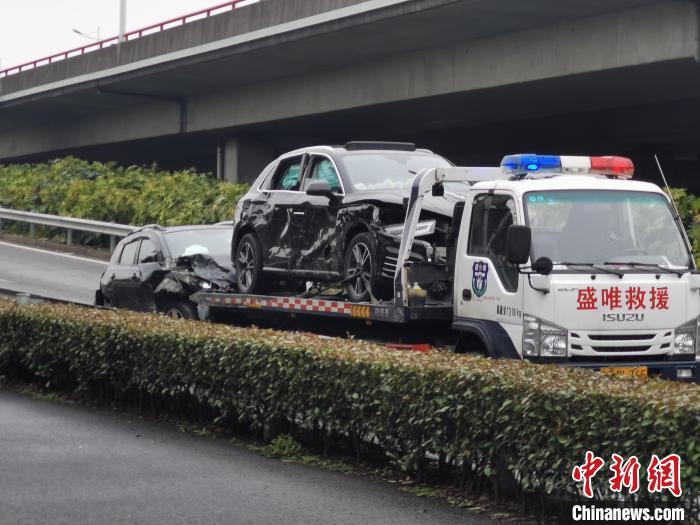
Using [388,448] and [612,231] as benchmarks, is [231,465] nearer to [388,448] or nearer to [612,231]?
[388,448]

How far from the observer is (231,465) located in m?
9.76

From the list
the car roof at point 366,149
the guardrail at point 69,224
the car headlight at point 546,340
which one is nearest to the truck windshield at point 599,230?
the car headlight at point 546,340

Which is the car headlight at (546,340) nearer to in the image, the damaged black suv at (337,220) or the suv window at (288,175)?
the damaged black suv at (337,220)

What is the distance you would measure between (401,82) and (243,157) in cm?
1201

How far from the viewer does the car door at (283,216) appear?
1383cm

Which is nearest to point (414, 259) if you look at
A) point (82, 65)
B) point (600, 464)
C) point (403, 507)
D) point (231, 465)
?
point (231, 465)

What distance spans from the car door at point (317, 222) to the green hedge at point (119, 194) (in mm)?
16173

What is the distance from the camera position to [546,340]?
1059 centimetres

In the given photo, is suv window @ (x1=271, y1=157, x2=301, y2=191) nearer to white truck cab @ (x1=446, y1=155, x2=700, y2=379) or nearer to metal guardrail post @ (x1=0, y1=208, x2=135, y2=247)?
white truck cab @ (x1=446, y1=155, x2=700, y2=379)

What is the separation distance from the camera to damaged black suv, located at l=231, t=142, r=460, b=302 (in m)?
12.2

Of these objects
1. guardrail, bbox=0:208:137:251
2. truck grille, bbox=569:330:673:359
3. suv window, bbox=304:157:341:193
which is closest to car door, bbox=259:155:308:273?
suv window, bbox=304:157:341:193

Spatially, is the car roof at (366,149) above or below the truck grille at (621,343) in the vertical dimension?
above

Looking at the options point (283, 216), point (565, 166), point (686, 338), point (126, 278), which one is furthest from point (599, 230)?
point (126, 278)

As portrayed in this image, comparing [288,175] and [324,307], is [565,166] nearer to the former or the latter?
[324,307]
